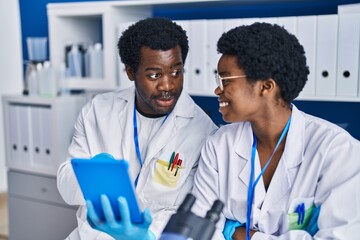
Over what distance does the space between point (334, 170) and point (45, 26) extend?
7.53 feet

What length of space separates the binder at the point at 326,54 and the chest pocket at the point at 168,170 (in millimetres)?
673

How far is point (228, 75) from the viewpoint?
1.34 m

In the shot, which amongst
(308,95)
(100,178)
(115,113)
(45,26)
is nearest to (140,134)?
(115,113)

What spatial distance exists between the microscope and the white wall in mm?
2898

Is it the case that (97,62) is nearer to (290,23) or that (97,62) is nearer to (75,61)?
(75,61)

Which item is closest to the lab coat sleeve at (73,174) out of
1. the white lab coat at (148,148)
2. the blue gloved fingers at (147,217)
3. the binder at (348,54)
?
the white lab coat at (148,148)

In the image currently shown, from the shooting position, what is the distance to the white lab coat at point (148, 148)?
161 cm

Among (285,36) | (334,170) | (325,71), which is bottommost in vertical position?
(334,170)

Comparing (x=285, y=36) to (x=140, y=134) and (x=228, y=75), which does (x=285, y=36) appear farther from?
(x=140, y=134)

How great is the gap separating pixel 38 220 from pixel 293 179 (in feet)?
5.32

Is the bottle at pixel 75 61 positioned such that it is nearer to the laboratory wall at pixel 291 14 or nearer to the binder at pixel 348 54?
the laboratory wall at pixel 291 14

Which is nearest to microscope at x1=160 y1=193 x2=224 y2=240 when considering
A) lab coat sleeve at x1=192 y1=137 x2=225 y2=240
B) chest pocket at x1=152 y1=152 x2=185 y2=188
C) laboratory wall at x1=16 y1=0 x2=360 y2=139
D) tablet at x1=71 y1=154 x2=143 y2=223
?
tablet at x1=71 y1=154 x2=143 y2=223

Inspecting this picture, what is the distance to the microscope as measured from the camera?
75cm

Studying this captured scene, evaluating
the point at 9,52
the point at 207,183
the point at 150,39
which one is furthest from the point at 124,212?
the point at 9,52
